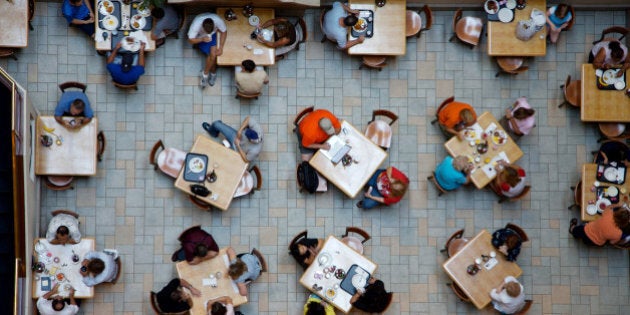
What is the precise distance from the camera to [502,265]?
13664mm

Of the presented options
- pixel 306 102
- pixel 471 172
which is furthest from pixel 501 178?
pixel 306 102

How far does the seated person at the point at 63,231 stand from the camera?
1296cm

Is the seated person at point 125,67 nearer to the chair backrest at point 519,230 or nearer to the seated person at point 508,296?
the chair backrest at point 519,230

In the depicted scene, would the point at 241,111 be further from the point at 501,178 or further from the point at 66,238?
the point at 501,178

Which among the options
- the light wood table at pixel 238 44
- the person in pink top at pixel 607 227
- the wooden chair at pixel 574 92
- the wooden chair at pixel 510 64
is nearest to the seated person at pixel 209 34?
the light wood table at pixel 238 44

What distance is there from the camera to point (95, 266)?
512 inches

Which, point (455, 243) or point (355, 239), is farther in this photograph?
point (455, 243)

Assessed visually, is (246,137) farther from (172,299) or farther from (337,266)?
(172,299)

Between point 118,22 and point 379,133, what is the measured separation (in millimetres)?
4964

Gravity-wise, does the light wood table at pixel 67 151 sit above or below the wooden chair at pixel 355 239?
above

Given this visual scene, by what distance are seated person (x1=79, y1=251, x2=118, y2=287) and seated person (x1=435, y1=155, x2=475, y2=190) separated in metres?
5.97

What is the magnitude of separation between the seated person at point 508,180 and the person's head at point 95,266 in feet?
23.0

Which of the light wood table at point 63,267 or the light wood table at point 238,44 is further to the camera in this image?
the light wood table at point 238,44

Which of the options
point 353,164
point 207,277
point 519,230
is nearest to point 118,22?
point 207,277
